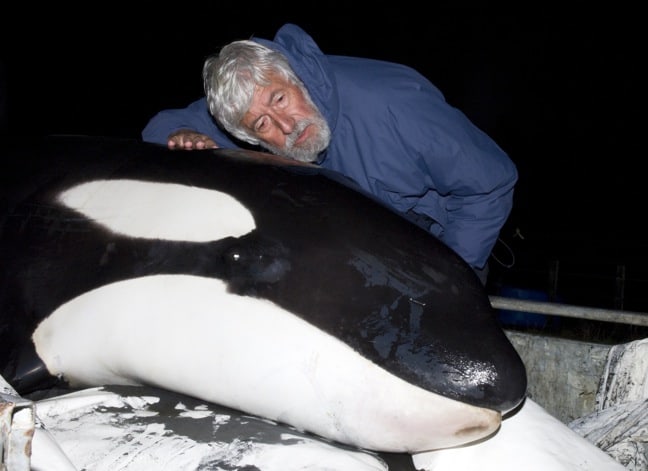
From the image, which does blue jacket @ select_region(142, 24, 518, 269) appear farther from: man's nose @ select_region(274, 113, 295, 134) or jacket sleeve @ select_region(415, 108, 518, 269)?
man's nose @ select_region(274, 113, 295, 134)

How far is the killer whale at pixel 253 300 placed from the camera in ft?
5.45

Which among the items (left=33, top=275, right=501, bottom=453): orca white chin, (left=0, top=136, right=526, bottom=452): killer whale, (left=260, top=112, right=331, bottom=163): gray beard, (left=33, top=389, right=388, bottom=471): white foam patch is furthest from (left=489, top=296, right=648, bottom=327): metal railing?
(left=33, top=389, right=388, bottom=471): white foam patch

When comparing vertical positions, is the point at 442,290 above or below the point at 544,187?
above

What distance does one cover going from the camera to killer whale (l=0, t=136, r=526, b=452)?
1661 mm

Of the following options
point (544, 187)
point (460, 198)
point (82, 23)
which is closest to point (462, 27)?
point (544, 187)

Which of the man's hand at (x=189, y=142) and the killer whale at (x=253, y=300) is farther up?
the man's hand at (x=189, y=142)

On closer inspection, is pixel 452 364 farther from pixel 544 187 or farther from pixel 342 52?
pixel 544 187

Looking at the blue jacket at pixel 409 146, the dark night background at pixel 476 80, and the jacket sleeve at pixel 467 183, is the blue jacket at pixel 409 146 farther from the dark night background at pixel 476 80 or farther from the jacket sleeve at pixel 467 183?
the dark night background at pixel 476 80

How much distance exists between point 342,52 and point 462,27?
4.28 m

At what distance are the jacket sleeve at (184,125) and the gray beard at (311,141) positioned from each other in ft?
1.46

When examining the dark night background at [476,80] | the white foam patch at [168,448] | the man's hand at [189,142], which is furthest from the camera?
the dark night background at [476,80]

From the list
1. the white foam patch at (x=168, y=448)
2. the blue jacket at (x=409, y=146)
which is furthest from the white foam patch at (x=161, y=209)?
the blue jacket at (x=409, y=146)

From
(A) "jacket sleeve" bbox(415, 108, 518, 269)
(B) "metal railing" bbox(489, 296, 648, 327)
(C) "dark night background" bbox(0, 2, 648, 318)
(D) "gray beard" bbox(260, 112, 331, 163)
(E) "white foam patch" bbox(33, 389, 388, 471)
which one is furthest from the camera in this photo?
(C) "dark night background" bbox(0, 2, 648, 318)

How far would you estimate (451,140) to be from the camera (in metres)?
2.62
